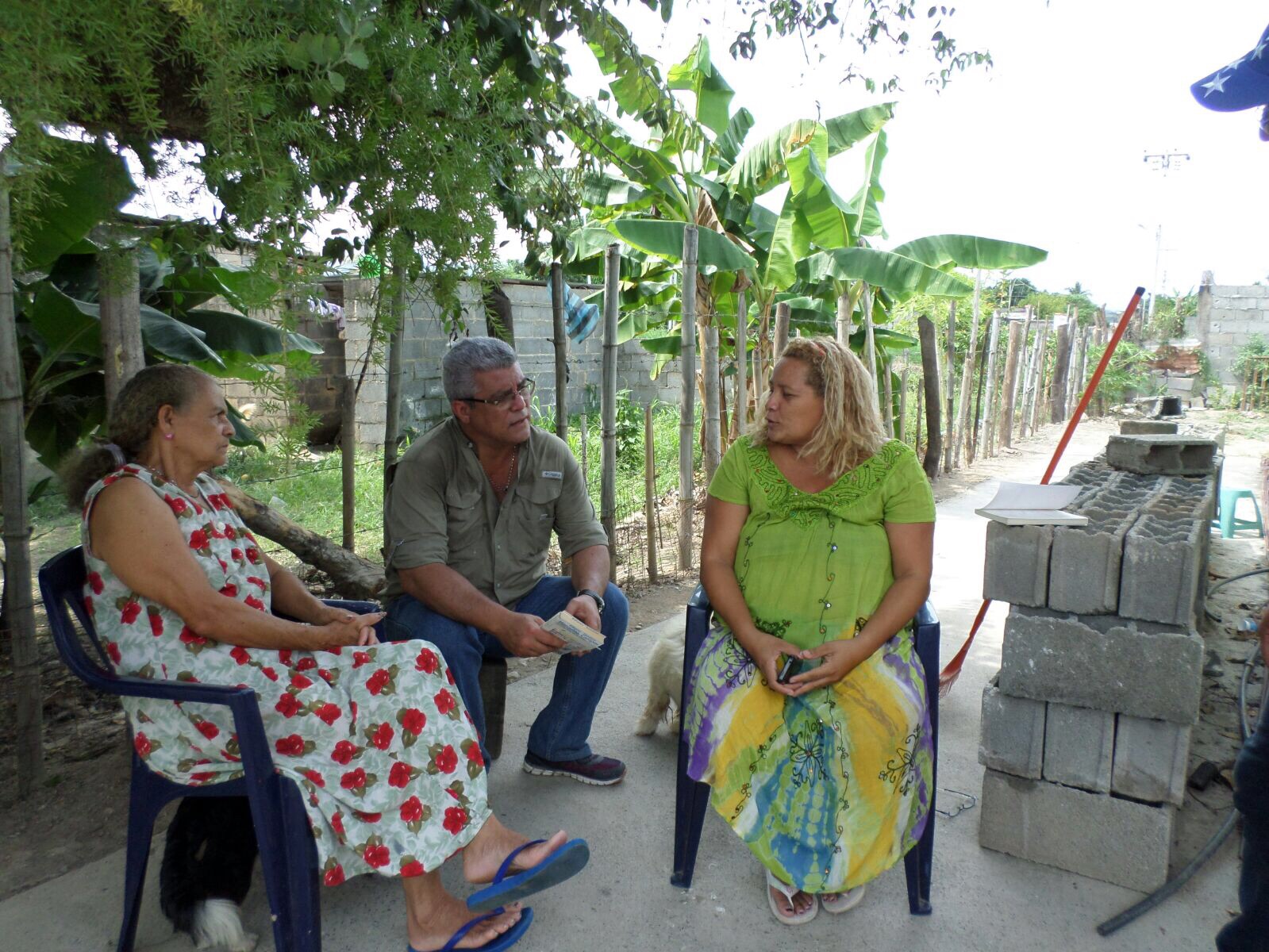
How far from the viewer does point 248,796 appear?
1989 mm

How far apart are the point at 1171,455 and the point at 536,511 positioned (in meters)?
2.63

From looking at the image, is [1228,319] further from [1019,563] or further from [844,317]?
[1019,563]

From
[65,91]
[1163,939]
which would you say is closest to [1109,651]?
[1163,939]

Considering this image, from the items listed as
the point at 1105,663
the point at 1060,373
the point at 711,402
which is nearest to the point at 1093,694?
the point at 1105,663

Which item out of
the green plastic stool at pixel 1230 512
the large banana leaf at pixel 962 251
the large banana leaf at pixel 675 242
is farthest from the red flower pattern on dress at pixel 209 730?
the green plastic stool at pixel 1230 512

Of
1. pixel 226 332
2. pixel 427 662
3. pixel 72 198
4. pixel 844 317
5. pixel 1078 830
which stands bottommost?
pixel 1078 830

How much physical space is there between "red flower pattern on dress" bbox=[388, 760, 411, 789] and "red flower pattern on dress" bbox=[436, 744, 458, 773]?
72 mm

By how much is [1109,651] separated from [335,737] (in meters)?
1.95

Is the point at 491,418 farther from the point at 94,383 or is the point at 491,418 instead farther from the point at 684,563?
the point at 684,563

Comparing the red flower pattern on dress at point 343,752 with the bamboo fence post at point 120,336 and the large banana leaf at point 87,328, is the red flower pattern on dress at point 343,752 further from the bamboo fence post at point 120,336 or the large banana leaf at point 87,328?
the large banana leaf at point 87,328

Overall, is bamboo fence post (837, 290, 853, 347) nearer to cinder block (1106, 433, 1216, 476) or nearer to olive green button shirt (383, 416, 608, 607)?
cinder block (1106, 433, 1216, 476)

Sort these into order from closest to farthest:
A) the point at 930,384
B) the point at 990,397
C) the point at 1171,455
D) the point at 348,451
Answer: the point at 1171,455
the point at 348,451
the point at 930,384
the point at 990,397

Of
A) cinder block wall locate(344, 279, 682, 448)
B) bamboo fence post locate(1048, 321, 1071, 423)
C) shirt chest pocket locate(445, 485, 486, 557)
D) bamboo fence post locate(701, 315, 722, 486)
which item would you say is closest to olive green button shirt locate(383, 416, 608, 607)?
shirt chest pocket locate(445, 485, 486, 557)

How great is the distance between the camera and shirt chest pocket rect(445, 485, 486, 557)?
2852 millimetres
